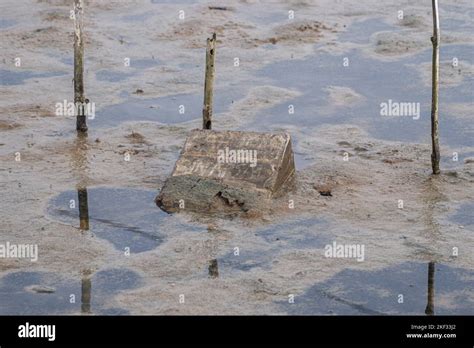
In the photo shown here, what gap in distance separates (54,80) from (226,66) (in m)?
4.11

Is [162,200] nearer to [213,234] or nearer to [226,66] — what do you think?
[213,234]

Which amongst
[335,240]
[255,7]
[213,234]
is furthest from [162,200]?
[255,7]

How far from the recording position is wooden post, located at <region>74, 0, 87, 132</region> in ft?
70.3

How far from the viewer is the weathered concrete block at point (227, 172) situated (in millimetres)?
18797

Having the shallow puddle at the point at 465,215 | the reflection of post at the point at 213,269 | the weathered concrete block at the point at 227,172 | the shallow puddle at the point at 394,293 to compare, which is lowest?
the shallow puddle at the point at 394,293

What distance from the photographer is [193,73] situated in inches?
1053

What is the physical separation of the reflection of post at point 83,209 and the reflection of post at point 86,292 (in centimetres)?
182

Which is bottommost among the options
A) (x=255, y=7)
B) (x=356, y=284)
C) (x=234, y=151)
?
(x=356, y=284)

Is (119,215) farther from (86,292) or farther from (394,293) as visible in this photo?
(394,293)

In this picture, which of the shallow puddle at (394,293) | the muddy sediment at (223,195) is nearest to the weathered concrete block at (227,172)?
the muddy sediment at (223,195)

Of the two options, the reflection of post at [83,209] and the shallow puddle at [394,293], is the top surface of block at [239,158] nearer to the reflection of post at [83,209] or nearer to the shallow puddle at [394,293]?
the reflection of post at [83,209]

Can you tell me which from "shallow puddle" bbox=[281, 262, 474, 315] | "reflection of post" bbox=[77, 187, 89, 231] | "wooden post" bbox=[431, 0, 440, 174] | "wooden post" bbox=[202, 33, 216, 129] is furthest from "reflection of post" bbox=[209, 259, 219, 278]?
"wooden post" bbox=[431, 0, 440, 174]

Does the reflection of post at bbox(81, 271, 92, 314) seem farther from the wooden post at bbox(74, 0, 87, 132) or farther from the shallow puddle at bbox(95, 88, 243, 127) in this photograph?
the shallow puddle at bbox(95, 88, 243, 127)

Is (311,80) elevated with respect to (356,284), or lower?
elevated
